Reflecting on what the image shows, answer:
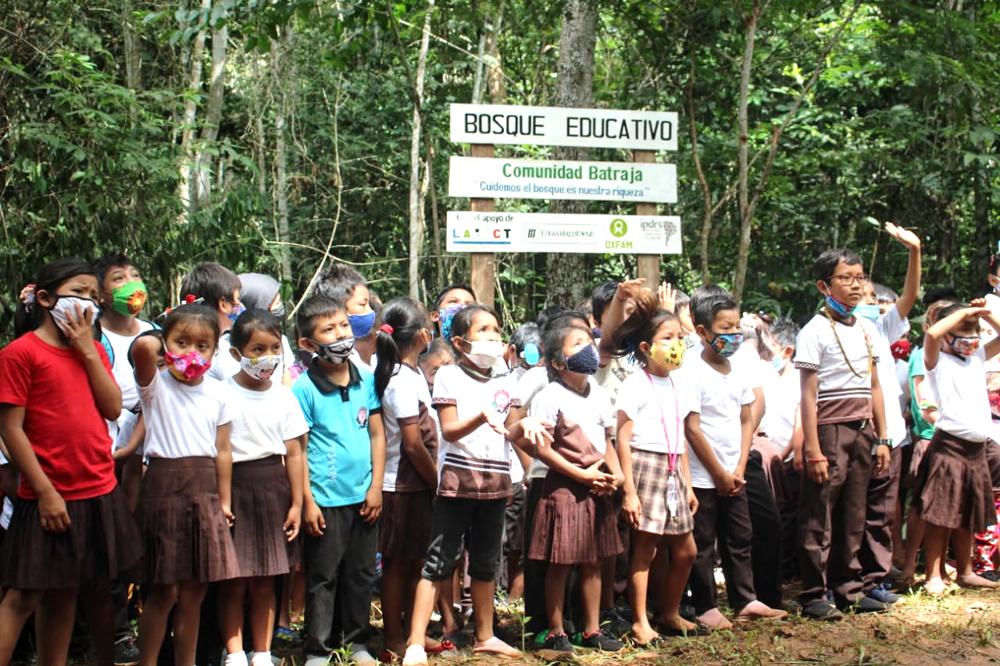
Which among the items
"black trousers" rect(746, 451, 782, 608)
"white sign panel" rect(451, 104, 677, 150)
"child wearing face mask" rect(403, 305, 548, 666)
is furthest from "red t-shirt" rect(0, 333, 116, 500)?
"white sign panel" rect(451, 104, 677, 150)

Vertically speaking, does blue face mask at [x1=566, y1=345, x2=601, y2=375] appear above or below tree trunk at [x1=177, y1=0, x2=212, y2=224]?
below

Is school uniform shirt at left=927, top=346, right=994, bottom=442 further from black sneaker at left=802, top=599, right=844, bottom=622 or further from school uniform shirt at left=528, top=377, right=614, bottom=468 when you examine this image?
school uniform shirt at left=528, top=377, right=614, bottom=468

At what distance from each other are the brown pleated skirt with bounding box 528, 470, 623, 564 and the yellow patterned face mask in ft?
2.42

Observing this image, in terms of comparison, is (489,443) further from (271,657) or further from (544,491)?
(271,657)

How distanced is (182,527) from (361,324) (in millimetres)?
1434

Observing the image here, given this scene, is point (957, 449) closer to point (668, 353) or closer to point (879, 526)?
point (879, 526)

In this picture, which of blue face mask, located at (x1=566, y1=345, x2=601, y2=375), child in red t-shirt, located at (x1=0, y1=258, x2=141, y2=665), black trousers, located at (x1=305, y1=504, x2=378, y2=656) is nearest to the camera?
child in red t-shirt, located at (x1=0, y1=258, x2=141, y2=665)

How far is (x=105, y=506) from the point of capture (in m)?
4.09

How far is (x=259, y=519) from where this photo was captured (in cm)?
438

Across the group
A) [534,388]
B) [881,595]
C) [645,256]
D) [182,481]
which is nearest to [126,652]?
[182,481]

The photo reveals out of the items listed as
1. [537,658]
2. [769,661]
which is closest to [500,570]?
[537,658]

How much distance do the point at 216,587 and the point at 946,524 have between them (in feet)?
13.4

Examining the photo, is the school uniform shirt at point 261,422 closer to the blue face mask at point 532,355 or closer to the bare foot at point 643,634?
the blue face mask at point 532,355

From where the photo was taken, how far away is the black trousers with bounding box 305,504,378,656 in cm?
463
